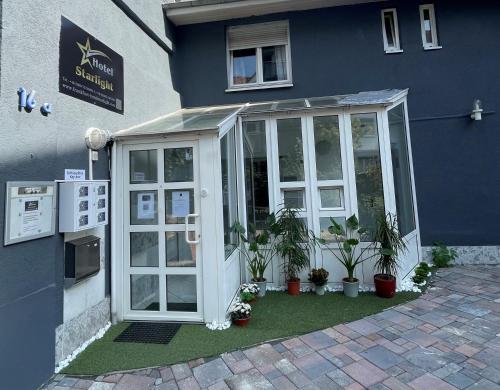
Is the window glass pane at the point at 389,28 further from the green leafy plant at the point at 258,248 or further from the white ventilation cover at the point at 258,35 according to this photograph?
the green leafy plant at the point at 258,248

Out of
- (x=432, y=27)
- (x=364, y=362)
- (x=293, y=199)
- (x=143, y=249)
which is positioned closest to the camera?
(x=364, y=362)

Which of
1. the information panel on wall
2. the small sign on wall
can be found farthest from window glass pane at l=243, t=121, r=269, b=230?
the information panel on wall

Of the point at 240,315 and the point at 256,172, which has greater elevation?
the point at 256,172

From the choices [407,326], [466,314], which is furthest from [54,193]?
[466,314]

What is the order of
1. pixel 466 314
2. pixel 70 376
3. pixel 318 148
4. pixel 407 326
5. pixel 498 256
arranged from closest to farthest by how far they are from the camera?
pixel 70 376 → pixel 407 326 → pixel 466 314 → pixel 318 148 → pixel 498 256

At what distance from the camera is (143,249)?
4.04 metres

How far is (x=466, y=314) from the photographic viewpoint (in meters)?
3.80

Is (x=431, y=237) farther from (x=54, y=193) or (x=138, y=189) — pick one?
(x=54, y=193)

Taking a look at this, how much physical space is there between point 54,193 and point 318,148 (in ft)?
12.6

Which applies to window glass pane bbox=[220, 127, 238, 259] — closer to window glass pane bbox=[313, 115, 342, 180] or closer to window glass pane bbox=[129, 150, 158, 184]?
window glass pane bbox=[129, 150, 158, 184]

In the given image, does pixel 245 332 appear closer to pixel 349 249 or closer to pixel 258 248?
pixel 258 248

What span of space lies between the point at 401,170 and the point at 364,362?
3.48m

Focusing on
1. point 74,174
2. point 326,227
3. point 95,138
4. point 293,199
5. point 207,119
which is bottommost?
point 326,227

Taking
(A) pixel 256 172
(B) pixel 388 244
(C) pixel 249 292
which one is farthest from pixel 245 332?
(A) pixel 256 172
